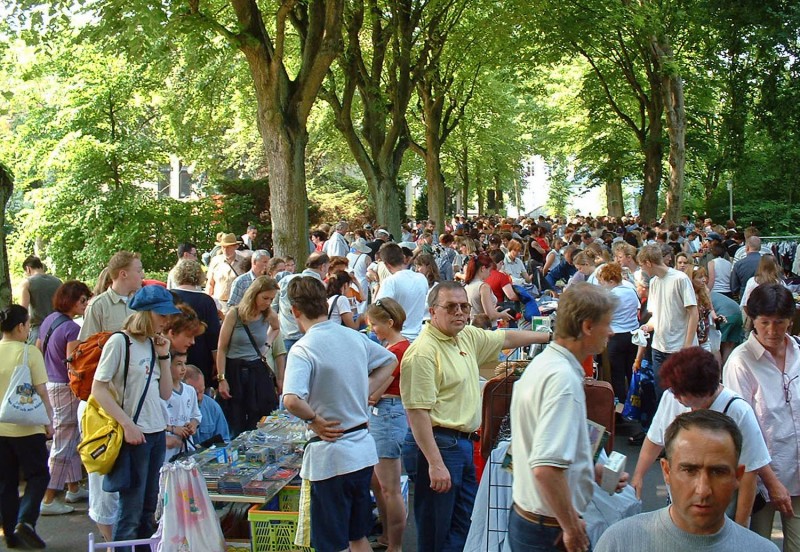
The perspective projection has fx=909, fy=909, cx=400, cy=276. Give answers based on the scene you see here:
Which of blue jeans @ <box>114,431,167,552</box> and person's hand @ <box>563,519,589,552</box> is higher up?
person's hand @ <box>563,519,589,552</box>

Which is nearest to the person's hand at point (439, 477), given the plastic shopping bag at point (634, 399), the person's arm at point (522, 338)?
the person's arm at point (522, 338)

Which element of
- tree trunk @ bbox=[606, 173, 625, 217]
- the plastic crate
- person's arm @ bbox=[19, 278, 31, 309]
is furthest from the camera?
tree trunk @ bbox=[606, 173, 625, 217]

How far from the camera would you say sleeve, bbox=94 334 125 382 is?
5.55m

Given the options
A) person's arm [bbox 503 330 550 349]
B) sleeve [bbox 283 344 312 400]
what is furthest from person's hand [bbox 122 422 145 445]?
person's arm [bbox 503 330 550 349]

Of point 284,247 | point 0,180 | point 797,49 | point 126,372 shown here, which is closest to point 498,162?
point 797,49

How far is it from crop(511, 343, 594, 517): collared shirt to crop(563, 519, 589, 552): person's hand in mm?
104

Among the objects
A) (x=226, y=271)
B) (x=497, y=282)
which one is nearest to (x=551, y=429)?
(x=497, y=282)

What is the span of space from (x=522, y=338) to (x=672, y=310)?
3.55m

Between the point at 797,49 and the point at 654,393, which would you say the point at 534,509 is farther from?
the point at 797,49

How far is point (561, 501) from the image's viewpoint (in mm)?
3500

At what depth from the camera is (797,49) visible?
17.9 metres

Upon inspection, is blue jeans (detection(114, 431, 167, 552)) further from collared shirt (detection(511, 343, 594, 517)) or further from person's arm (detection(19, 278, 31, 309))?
person's arm (detection(19, 278, 31, 309))

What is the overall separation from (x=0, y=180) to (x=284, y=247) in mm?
5301

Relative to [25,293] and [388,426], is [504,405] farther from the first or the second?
[25,293]
